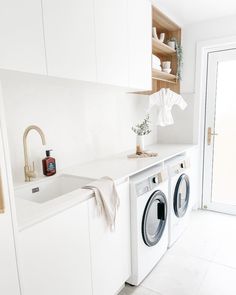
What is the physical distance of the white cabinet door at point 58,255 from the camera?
0.98 meters

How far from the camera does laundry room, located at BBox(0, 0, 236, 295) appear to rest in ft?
3.60

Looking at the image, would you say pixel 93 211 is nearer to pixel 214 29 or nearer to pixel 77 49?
pixel 77 49

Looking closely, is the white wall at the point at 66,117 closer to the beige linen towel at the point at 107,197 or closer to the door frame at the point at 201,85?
the beige linen towel at the point at 107,197

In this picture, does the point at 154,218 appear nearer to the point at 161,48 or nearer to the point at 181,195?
the point at 181,195

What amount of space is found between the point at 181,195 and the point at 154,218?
2.25 feet

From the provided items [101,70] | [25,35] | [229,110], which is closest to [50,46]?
[25,35]

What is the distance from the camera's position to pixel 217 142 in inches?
124

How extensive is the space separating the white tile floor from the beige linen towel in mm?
804

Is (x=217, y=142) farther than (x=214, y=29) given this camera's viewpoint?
Yes

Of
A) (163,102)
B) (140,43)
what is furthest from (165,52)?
(140,43)

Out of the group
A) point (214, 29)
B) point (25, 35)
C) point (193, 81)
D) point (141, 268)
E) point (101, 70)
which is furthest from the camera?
point (193, 81)

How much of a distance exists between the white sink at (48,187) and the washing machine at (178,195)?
96 centimetres

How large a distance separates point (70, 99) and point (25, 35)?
83cm

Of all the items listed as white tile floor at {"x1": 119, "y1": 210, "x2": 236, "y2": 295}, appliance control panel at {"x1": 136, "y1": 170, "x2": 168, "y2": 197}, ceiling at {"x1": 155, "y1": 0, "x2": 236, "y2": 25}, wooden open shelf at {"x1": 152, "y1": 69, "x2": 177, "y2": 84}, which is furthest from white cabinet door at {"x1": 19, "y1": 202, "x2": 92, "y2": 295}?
ceiling at {"x1": 155, "y1": 0, "x2": 236, "y2": 25}
